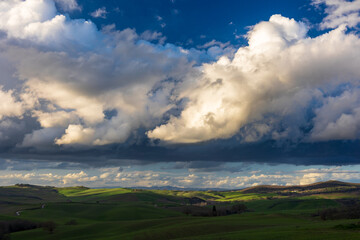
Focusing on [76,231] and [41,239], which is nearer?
[41,239]

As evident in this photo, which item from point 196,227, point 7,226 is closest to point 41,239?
point 7,226

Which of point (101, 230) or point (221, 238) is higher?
point (221, 238)

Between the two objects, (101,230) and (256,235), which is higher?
(256,235)

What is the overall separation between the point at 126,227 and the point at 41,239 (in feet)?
117

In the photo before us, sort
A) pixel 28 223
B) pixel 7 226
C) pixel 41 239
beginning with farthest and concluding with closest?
pixel 28 223
pixel 7 226
pixel 41 239

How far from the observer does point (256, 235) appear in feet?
283

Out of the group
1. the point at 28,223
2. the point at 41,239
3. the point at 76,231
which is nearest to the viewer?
the point at 41,239

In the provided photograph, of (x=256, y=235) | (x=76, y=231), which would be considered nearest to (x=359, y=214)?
(x=256, y=235)

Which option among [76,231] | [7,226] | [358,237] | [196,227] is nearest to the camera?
[358,237]

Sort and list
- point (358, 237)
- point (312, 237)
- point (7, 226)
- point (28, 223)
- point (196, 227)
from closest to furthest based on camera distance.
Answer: point (358, 237), point (312, 237), point (196, 227), point (7, 226), point (28, 223)

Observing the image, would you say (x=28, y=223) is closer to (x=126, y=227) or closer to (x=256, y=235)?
(x=126, y=227)

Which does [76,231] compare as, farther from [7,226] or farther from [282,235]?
[282,235]

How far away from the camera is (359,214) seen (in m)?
151

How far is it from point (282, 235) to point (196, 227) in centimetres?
4932
